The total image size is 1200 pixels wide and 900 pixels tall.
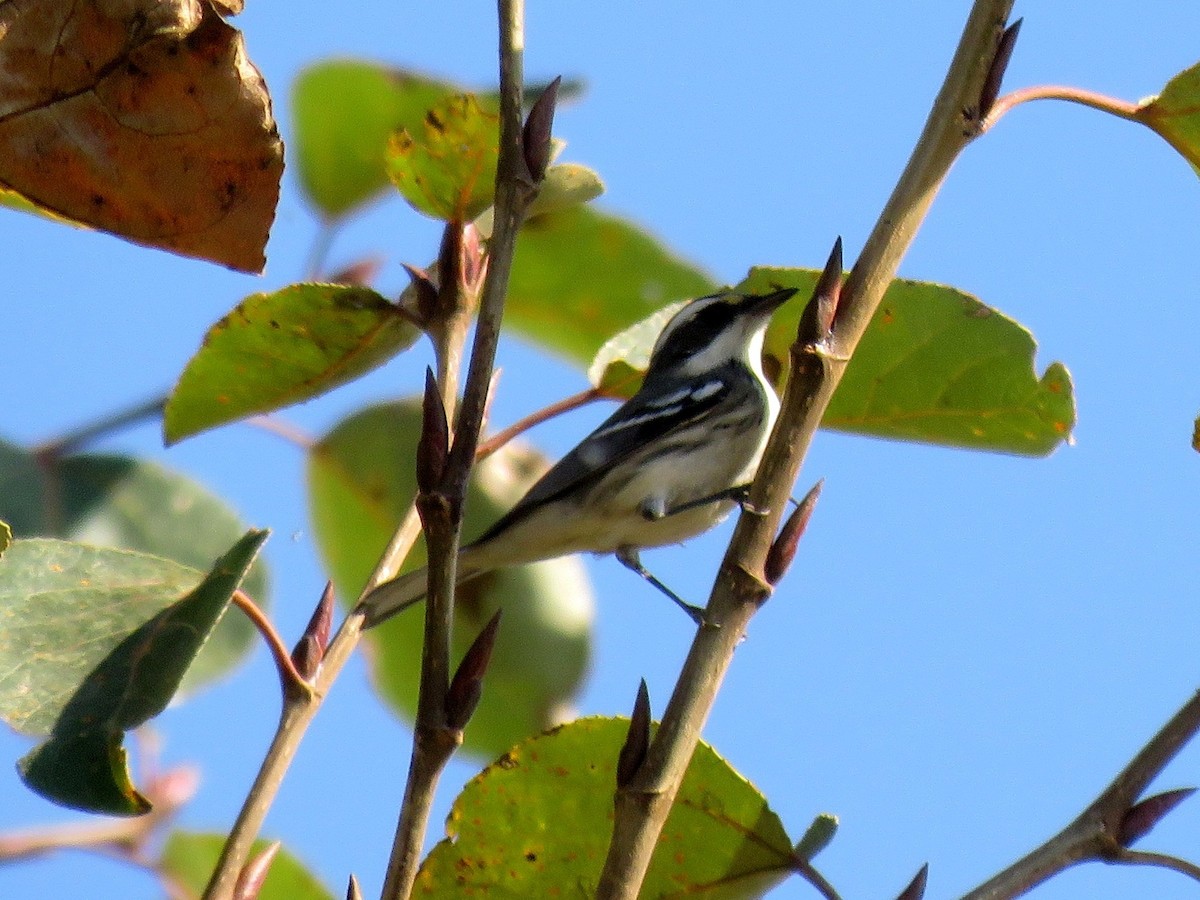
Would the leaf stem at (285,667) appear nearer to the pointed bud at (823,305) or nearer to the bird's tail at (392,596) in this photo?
the bird's tail at (392,596)

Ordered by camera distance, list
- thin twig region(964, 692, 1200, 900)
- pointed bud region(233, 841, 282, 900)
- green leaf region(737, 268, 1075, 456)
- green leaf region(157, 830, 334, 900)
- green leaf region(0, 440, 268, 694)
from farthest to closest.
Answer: green leaf region(0, 440, 268, 694)
green leaf region(157, 830, 334, 900)
green leaf region(737, 268, 1075, 456)
pointed bud region(233, 841, 282, 900)
thin twig region(964, 692, 1200, 900)

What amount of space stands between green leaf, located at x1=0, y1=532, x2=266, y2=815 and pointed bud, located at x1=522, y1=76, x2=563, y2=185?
0.86 metres

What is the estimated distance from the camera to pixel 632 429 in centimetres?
539

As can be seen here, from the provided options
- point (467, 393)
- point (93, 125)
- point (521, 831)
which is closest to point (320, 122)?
point (93, 125)

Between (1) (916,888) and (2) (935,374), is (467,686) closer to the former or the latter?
(1) (916,888)

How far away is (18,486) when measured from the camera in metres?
3.69

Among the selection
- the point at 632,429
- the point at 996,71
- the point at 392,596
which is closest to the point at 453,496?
the point at 996,71

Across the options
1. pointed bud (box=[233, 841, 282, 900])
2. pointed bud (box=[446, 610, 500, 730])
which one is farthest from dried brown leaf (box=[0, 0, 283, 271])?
pointed bud (box=[233, 841, 282, 900])

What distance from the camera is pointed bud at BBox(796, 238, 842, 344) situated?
1942mm

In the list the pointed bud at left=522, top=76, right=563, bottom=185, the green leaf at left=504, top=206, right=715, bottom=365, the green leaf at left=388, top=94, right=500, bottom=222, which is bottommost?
the pointed bud at left=522, top=76, right=563, bottom=185

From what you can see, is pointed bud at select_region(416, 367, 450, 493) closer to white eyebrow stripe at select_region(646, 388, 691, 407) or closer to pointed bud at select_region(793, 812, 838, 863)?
pointed bud at select_region(793, 812, 838, 863)

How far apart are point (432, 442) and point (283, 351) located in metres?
1.28

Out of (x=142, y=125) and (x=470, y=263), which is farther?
(x=470, y=263)

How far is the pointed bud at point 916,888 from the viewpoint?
6.52 ft
